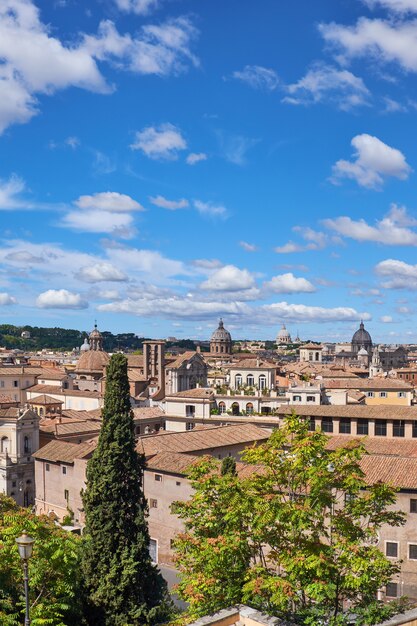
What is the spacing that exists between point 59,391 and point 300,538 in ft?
239

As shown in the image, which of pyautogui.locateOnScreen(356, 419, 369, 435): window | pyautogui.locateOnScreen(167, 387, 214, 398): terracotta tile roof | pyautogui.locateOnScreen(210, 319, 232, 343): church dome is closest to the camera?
pyautogui.locateOnScreen(356, 419, 369, 435): window

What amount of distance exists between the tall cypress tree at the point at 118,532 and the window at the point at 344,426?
21909mm

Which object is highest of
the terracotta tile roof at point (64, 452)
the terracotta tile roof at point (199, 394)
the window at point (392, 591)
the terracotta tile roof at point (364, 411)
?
the terracotta tile roof at point (364, 411)

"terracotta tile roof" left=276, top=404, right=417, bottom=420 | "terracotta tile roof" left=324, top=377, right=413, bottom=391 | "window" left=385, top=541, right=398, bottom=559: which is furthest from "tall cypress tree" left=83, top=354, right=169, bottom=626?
"terracotta tile roof" left=324, top=377, right=413, bottom=391

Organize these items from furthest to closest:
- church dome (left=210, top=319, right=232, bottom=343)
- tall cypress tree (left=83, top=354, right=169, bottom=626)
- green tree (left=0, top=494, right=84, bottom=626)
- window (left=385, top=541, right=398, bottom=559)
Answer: church dome (left=210, top=319, right=232, bottom=343) < window (left=385, top=541, right=398, bottom=559) < tall cypress tree (left=83, top=354, right=169, bottom=626) < green tree (left=0, top=494, right=84, bottom=626)

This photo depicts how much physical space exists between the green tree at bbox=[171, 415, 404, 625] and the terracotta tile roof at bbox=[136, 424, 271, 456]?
25895 mm

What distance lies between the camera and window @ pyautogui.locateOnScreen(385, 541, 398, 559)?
31641 millimetres

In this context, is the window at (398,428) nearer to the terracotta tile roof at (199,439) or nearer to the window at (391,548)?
the terracotta tile roof at (199,439)

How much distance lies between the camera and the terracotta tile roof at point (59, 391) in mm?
82500

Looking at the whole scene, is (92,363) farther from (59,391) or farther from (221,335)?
(221,335)

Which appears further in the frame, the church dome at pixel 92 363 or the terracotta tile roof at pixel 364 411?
the church dome at pixel 92 363

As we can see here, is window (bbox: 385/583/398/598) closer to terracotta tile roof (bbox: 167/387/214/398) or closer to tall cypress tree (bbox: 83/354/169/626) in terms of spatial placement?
tall cypress tree (bbox: 83/354/169/626)

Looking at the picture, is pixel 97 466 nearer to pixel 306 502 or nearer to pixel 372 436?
pixel 306 502

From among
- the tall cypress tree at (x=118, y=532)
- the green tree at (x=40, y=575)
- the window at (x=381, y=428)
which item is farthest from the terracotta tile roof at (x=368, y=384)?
the green tree at (x=40, y=575)
